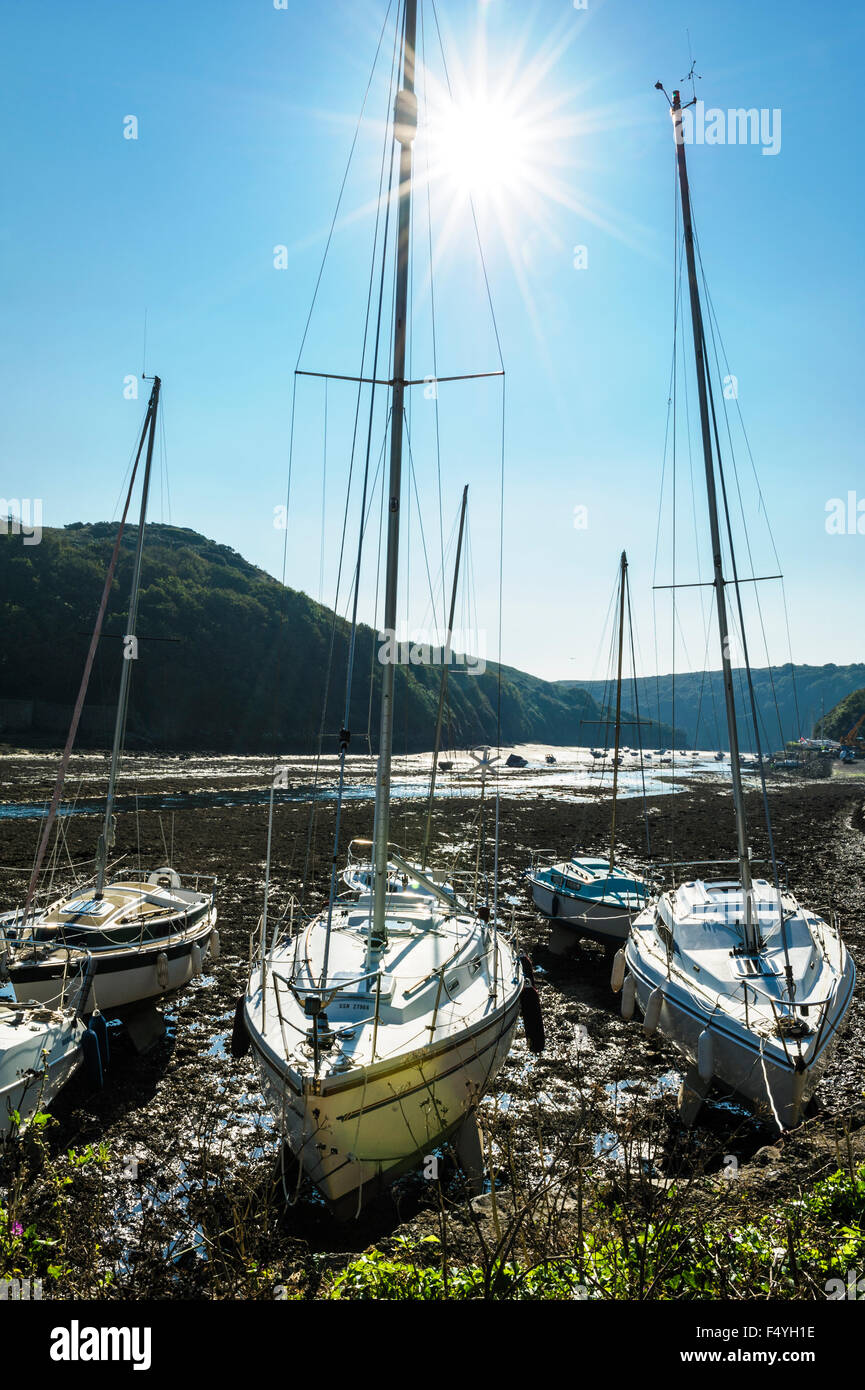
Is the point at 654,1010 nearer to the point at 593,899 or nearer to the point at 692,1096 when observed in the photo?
the point at 692,1096

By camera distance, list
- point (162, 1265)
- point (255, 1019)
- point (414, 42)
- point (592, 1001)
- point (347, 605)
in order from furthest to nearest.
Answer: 1. point (592, 1001)
2. point (347, 605)
3. point (414, 42)
4. point (255, 1019)
5. point (162, 1265)

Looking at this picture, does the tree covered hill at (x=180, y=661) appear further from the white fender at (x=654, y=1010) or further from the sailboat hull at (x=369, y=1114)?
the sailboat hull at (x=369, y=1114)

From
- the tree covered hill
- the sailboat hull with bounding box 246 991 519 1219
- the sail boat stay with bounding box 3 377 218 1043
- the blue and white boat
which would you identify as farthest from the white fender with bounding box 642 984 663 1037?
the tree covered hill

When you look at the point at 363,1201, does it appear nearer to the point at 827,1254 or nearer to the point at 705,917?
the point at 827,1254

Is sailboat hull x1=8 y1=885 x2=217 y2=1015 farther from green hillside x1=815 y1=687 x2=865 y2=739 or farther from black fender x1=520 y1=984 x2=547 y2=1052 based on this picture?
green hillside x1=815 y1=687 x2=865 y2=739

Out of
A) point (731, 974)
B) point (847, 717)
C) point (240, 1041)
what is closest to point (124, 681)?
point (240, 1041)

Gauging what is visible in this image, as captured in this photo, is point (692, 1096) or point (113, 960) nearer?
point (692, 1096)

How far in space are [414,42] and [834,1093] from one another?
15453 millimetres

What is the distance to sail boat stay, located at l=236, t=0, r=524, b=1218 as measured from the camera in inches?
275

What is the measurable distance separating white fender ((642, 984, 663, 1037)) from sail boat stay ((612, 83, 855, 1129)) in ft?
0.05

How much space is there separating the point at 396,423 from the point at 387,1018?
741 centimetres

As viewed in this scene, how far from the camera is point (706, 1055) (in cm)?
927

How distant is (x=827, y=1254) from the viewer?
4672 millimetres
